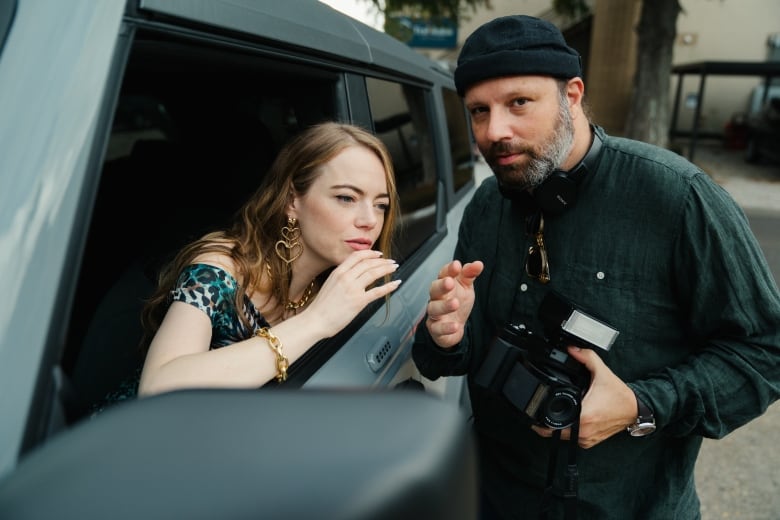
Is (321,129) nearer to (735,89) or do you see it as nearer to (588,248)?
(588,248)

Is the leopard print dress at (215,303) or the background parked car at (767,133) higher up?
the leopard print dress at (215,303)

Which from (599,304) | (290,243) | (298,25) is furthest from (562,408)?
(298,25)

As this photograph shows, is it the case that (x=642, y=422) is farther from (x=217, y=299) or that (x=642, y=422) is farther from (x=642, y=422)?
(x=217, y=299)

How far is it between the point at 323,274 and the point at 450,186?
1408mm

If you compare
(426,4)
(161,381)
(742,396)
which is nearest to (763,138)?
(426,4)

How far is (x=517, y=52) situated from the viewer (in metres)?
1.31

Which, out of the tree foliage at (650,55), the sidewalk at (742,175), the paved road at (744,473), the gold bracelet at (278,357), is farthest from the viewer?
the tree foliage at (650,55)

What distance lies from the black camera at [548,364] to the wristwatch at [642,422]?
0.12 meters

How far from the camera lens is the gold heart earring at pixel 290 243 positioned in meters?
Answer: 1.73

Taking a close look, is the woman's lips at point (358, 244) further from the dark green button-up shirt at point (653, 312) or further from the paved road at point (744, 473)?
the paved road at point (744, 473)

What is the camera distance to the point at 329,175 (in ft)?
5.53

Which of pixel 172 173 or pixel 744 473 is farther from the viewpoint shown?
pixel 744 473

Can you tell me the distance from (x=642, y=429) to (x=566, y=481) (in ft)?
0.71

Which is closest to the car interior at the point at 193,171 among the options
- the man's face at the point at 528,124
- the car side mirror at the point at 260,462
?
the man's face at the point at 528,124
